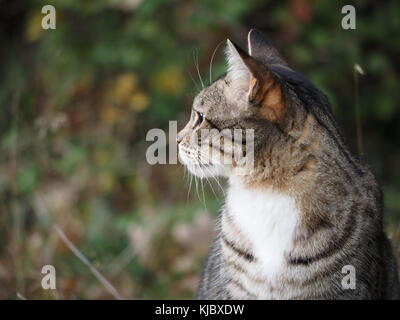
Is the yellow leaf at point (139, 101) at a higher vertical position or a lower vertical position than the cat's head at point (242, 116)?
higher

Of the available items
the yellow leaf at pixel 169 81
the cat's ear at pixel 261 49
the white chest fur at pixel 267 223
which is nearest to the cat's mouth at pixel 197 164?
the white chest fur at pixel 267 223

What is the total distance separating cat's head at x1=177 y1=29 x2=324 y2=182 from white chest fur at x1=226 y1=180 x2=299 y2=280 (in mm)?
116

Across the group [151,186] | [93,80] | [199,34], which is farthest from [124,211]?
[199,34]

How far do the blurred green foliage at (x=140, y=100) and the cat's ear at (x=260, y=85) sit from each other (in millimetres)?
2222

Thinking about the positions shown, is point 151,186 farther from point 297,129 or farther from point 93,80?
point 297,129

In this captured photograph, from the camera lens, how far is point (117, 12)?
5.86 metres

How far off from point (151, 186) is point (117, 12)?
1495 millimetres

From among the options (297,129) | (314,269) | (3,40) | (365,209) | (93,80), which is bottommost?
(314,269)

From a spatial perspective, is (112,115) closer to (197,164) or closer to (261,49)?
(261,49)

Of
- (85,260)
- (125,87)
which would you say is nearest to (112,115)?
(125,87)

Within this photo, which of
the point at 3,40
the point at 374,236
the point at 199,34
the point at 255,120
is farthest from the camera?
the point at 3,40

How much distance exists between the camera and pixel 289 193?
2.68m

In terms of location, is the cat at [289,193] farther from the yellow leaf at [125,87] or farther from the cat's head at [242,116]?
the yellow leaf at [125,87]

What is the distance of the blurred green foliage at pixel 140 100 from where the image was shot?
16.4ft
